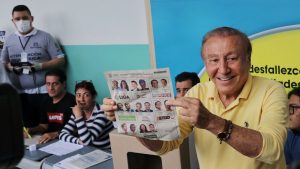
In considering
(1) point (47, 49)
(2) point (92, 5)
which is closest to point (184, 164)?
(2) point (92, 5)

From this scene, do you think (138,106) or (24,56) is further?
(24,56)

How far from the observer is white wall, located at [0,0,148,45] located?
11.6ft

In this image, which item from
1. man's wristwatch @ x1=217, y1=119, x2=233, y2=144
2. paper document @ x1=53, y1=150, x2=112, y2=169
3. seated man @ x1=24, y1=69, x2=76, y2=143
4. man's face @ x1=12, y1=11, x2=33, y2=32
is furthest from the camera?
man's face @ x1=12, y1=11, x2=33, y2=32

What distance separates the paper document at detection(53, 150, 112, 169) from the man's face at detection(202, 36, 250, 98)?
1244mm

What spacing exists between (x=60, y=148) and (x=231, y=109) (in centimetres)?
172

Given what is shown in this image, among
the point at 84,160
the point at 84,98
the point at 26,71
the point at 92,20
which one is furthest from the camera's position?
the point at 26,71

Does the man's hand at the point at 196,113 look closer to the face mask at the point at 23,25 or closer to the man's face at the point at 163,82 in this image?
the man's face at the point at 163,82

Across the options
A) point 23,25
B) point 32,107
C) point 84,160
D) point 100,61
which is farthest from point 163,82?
point 23,25

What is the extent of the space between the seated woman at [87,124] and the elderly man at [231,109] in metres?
1.43

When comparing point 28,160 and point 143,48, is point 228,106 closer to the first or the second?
point 28,160

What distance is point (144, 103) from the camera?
138 centimetres

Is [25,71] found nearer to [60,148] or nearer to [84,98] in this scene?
[84,98]

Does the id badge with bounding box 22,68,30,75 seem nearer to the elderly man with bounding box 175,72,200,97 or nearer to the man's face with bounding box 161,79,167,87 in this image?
the elderly man with bounding box 175,72,200,97

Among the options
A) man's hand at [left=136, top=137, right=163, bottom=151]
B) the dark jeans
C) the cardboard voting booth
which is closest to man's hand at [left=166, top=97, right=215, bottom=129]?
man's hand at [left=136, top=137, right=163, bottom=151]
